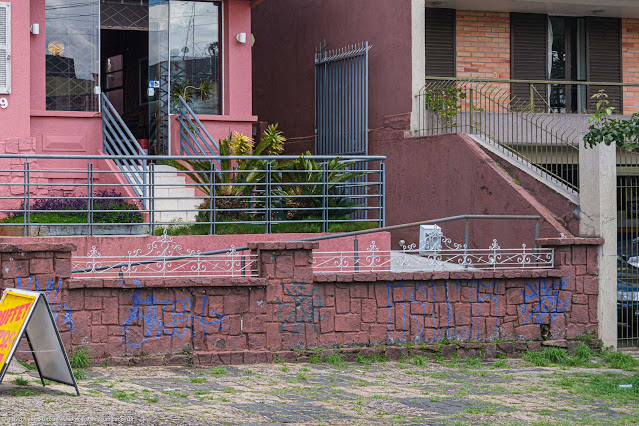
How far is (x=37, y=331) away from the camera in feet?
27.6

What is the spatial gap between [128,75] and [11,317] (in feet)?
35.2

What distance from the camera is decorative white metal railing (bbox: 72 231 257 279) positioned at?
10.5 m

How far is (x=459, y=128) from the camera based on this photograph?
647 inches

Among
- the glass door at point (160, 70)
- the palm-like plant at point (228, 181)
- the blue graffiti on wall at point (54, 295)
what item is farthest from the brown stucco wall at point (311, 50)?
the blue graffiti on wall at point (54, 295)

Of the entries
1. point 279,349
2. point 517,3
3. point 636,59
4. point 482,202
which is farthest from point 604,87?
point 279,349

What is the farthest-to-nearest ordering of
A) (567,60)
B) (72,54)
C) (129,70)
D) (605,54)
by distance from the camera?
(605,54)
(567,60)
(129,70)
(72,54)

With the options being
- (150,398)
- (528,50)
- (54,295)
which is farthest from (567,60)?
(150,398)

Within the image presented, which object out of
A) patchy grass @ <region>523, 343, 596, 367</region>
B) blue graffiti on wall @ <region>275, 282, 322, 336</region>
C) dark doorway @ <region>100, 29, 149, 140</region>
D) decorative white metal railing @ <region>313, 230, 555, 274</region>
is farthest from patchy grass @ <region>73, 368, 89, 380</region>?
dark doorway @ <region>100, 29, 149, 140</region>

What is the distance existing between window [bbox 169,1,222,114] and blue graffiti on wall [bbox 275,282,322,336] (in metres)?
6.71

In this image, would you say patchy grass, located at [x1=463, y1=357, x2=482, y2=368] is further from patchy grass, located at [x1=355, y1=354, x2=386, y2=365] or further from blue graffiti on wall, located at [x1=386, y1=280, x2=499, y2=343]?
patchy grass, located at [x1=355, y1=354, x2=386, y2=365]

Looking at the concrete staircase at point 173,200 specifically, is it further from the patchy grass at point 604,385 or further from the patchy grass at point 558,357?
the patchy grass at point 604,385

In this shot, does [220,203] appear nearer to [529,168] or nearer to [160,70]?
[160,70]

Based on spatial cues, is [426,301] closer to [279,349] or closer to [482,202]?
[279,349]

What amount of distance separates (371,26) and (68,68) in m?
5.81
